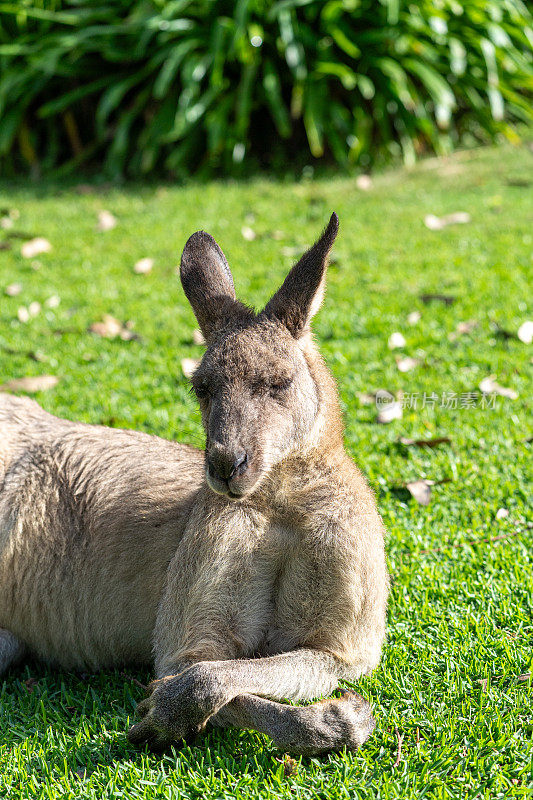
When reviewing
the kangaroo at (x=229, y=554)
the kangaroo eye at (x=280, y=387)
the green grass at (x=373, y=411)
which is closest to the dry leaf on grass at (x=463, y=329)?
the green grass at (x=373, y=411)

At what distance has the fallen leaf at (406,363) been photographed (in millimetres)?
5806

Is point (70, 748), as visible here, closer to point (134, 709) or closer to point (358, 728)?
point (134, 709)

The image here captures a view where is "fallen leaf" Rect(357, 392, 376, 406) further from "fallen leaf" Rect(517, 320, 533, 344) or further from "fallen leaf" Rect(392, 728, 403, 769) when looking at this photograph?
"fallen leaf" Rect(392, 728, 403, 769)

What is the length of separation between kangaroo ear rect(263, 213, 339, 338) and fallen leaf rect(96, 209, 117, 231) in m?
A: 6.17

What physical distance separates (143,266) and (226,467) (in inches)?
211

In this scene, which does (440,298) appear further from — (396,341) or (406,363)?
(406,363)

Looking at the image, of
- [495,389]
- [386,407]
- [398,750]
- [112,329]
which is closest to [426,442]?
[386,407]

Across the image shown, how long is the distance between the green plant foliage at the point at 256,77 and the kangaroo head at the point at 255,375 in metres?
6.73

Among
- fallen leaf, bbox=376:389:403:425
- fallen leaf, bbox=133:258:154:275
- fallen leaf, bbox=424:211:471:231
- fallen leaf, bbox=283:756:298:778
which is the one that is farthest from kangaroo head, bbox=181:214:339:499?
fallen leaf, bbox=424:211:471:231

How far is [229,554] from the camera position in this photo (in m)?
3.10

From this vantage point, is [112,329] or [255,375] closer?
[255,375]

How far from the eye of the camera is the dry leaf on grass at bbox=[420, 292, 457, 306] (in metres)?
6.82

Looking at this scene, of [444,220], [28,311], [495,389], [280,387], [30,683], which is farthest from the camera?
[444,220]

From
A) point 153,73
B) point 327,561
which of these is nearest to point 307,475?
point 327,561
